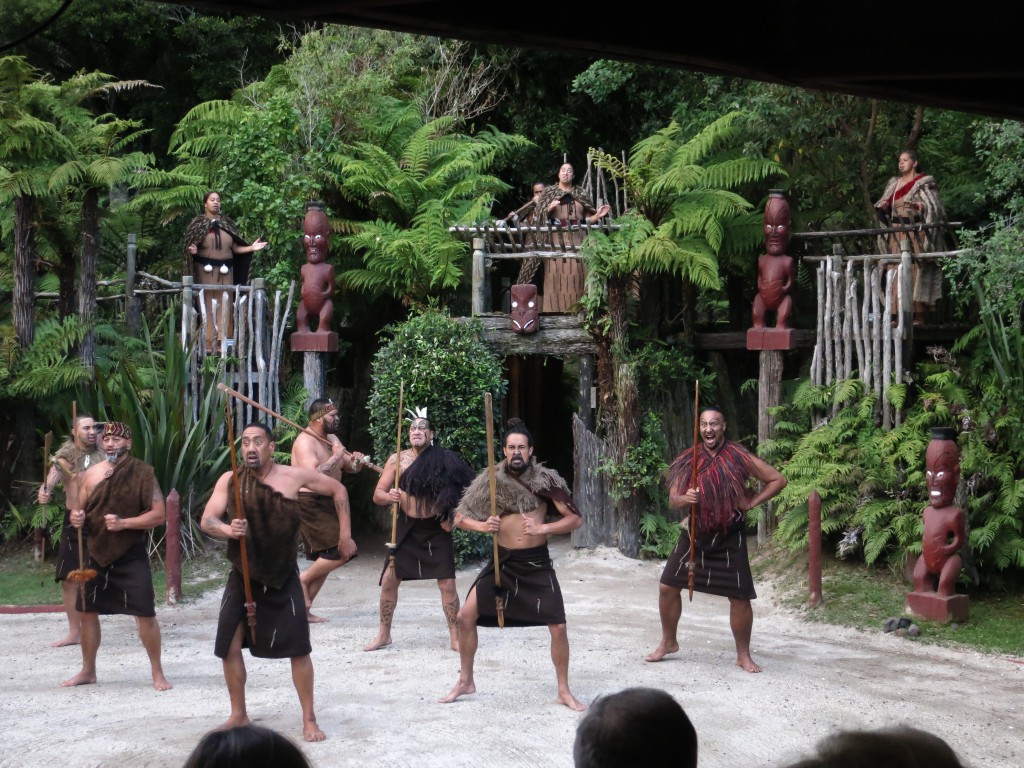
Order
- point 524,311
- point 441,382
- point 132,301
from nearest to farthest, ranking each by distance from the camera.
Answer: point 441,382 < point 524,311 < point 132,301

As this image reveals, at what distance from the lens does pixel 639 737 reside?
230cm

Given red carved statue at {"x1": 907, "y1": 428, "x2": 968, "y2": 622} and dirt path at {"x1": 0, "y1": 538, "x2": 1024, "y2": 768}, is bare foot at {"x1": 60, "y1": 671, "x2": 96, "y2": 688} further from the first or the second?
red carved statue at {"x1": 907, "y1": 428, "x2": 968, "y2": 622}

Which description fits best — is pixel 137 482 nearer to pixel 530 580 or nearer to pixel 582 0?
pixel 530 580

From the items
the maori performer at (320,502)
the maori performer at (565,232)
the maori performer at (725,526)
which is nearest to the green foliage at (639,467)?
the maori performer at (565,232)

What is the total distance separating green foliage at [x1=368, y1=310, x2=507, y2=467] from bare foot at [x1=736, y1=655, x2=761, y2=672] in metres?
5.03

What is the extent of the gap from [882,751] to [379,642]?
24.5 feet

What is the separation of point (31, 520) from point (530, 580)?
319 inches

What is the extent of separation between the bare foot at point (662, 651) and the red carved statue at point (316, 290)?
615 centimetres

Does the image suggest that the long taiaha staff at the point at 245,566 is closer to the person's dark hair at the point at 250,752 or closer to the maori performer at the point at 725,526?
the maori performer at the point at 725,526

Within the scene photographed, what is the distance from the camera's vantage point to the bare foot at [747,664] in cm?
838

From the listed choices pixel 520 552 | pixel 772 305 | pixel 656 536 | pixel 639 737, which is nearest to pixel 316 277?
pixel 656 536

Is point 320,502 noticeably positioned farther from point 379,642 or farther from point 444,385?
point 444,385

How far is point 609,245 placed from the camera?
1299cm

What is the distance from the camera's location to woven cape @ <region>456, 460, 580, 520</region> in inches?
296
